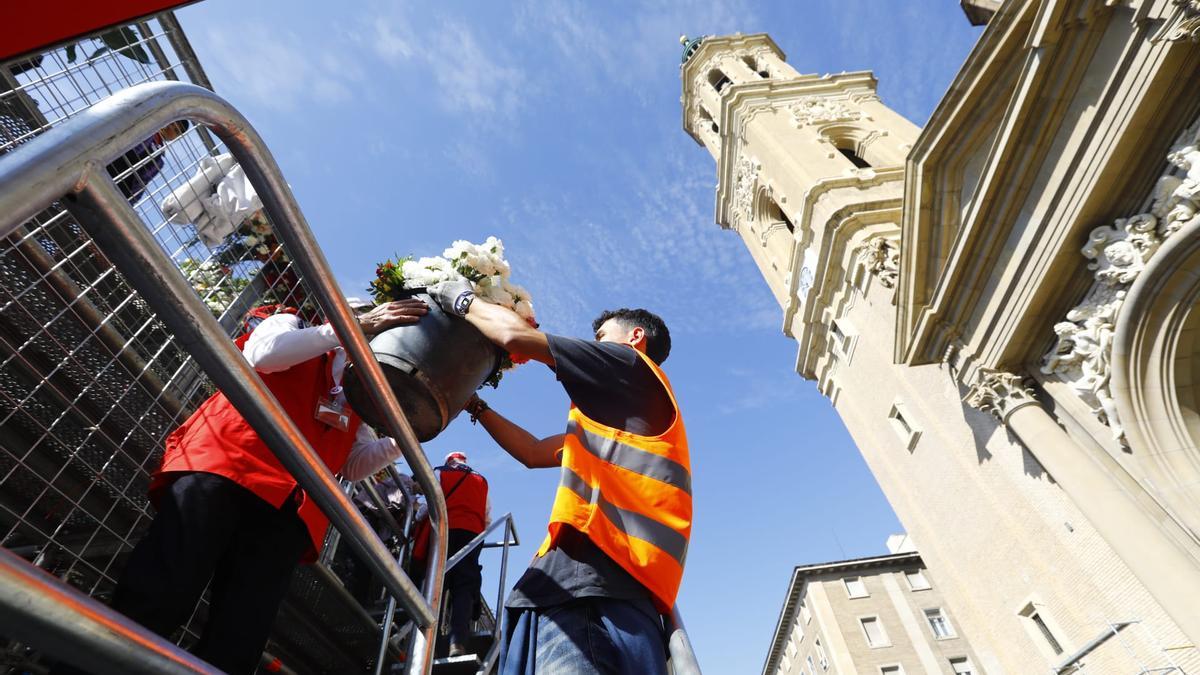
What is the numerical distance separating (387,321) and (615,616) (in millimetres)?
1654

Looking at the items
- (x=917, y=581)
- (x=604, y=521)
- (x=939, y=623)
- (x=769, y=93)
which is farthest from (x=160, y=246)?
(x=917, y=581)

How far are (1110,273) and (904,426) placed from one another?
31.3ft

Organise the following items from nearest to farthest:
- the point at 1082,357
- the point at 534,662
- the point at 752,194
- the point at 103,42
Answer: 1. the point at 534,662
2. the point at 103,42
3. the point at 1082,357
4. the point at 752,194

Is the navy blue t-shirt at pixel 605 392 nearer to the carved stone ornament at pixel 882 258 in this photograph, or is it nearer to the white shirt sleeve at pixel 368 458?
the white shirt sleeve at pixel 368 458

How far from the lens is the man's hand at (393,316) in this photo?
109 inches

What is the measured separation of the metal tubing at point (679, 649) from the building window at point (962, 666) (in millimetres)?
38608

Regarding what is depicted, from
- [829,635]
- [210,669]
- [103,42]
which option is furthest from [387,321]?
[829,635]

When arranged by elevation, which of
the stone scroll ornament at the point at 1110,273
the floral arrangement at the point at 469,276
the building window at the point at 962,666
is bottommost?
the floral arrangement at the point at 469,276

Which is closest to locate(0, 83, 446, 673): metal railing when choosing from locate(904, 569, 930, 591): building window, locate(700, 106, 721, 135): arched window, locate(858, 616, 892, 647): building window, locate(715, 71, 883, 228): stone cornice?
locate(715, 71, 883, 228): stone cornice

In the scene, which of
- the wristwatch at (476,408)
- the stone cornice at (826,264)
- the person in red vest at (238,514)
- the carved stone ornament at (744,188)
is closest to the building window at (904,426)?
the stone cornice at (826,264)

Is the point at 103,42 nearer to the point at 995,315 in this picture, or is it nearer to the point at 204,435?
the point at 204,435

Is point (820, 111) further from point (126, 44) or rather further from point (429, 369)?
point (429, 369)

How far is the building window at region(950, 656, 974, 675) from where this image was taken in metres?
32.1

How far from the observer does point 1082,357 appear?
26.4 feet
